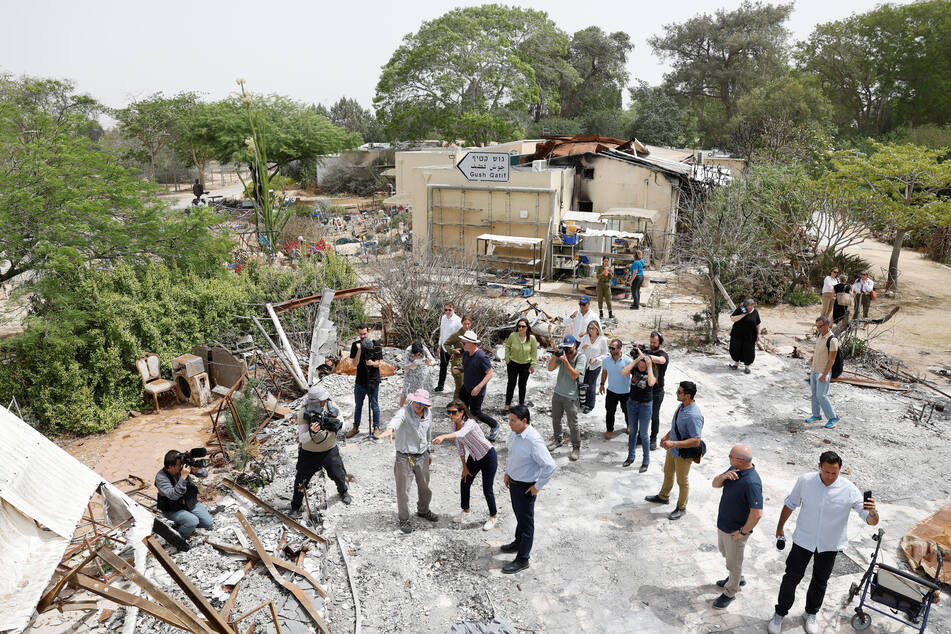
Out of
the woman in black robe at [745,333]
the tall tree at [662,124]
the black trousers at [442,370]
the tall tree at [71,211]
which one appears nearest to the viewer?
the black trousers at [442,370]

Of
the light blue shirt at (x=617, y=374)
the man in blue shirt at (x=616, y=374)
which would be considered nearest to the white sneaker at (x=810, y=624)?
the man in blue shirt at (x=616, y=374)

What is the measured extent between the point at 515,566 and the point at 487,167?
47.9 feet

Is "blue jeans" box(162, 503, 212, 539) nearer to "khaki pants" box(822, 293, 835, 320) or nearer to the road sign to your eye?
"khaki pants" box(822, 293, 835, 320)

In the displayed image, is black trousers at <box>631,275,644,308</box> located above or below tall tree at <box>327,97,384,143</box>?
below

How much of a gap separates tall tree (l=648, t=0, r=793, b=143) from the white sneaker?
152ft

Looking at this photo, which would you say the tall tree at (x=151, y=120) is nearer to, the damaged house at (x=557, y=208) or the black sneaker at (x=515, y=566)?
the damaged house at (x=557, y=208)

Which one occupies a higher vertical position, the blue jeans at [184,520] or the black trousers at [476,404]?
the black trousers at [476,404]

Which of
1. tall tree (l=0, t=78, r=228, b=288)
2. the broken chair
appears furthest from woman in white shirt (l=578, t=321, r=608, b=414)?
tall tree (l=0, t=78, r=228, b=288)

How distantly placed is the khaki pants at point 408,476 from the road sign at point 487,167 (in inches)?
519

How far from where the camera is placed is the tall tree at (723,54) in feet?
155

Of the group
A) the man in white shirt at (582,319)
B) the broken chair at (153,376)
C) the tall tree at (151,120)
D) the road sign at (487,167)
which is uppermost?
the tall tree at (151,120)

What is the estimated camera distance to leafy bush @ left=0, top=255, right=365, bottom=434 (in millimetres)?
10453

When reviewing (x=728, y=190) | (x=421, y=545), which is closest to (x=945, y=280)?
(x=728, y=190)

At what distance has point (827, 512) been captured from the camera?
462cm
